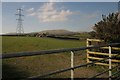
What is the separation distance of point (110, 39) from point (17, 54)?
31.8 feet

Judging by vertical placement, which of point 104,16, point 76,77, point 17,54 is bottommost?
point 76,77

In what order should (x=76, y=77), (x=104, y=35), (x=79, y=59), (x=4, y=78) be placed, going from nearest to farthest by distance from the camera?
(x=4, y=78) < (x=76, y=77) < (x=104, y=35) < (x=79, y=59)

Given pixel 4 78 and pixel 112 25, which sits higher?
pixel 112 25

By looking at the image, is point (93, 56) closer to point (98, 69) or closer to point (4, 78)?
point (98, 69)

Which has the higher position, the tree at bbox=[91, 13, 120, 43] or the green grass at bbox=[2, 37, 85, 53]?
the tree at bbox=[91, 13, 120, 43]

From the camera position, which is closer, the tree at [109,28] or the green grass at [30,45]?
the tree at [109,28]

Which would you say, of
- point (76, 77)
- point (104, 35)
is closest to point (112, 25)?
point (104, 35)

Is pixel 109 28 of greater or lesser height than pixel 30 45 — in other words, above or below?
above

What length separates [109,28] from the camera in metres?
12.2

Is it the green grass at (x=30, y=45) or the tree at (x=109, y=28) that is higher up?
the tree at (x=109, y=28)

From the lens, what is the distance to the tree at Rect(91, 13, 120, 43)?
39.8ft

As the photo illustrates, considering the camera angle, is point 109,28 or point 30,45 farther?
point 30,45

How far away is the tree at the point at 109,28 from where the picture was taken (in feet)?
39.8

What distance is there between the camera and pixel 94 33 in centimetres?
1300
